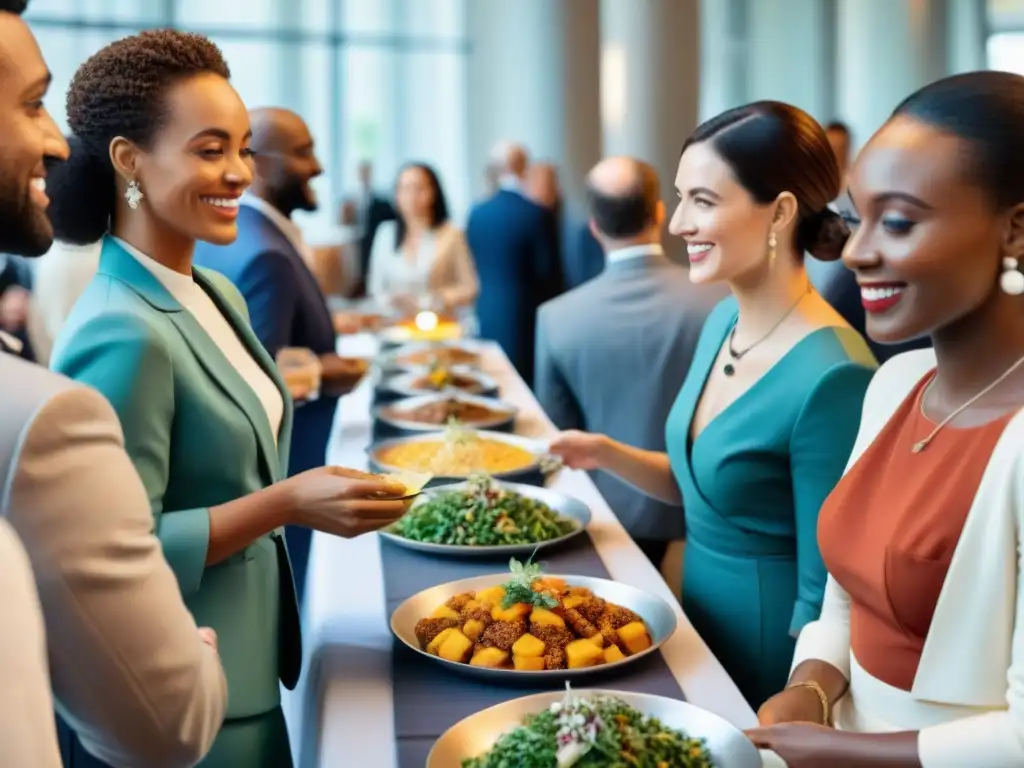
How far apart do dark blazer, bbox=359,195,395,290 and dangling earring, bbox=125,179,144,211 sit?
7434 millimetres

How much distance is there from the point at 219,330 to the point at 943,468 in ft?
3.27

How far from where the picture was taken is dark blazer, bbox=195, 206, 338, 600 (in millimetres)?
2951

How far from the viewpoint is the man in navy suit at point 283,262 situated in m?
2.96

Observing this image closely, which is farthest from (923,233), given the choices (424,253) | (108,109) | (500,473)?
(424,253)

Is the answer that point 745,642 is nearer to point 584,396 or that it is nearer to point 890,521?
point 890,521

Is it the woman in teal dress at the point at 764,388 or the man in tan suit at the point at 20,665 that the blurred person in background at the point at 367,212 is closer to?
the woman in teal dress at the point at 764,388

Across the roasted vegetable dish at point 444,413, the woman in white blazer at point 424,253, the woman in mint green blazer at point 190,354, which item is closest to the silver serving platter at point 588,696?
the woman in mint green blazer at point 190,354

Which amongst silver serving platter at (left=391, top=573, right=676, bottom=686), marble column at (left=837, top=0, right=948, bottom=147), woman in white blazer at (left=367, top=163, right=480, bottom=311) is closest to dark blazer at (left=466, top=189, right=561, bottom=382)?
woman in white blazer at (left=367, top=163, right=480, bottom=311)

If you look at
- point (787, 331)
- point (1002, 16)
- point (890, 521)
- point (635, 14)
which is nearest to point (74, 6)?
point (635, 14)

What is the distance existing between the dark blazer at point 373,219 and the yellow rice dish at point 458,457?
6418 millimetres

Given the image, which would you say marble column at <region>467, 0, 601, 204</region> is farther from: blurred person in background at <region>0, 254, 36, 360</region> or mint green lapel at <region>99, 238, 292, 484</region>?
mint green lapel at <region>99, 238, 292, 484</region>

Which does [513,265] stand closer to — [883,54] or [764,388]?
[764,388]

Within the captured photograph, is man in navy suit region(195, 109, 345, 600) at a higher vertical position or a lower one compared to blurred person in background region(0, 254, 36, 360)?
higher

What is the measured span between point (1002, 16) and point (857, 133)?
1.88 meters
